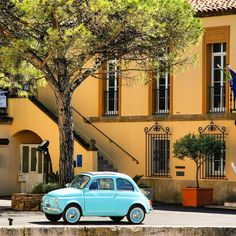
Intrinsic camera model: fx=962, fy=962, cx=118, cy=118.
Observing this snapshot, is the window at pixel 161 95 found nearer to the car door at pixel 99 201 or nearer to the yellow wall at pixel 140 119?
the yellow wall at pixel 140 119

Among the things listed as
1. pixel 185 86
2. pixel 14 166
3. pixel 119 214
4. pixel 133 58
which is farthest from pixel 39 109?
pixel 119 214

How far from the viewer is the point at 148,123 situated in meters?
39.3

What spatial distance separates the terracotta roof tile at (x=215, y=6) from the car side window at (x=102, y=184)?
12.6 metres

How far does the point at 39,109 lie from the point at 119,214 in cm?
1572

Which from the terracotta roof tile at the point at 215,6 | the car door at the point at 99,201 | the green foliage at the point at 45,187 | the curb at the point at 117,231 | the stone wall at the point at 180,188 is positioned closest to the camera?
the curb at the point at 117,231

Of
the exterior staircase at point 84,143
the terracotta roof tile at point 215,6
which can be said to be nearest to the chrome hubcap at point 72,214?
the exterior staircase at point 84,143

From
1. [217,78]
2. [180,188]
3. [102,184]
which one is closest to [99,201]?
[102,184]

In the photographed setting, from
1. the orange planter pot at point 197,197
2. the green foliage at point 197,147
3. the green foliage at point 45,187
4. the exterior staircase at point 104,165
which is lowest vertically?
the orange planter pot at point 197,197

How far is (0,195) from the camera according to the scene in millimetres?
42250

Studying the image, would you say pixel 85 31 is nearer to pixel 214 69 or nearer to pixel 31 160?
pixel 214 69

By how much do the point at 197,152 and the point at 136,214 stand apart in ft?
32.3

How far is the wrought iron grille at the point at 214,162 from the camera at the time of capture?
122 feet

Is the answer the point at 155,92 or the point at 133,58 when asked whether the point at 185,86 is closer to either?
the point at 155,92

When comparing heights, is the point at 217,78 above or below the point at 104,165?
above
